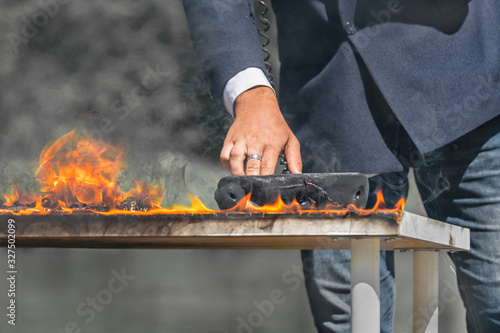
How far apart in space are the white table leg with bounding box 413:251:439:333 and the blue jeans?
0.15 meters

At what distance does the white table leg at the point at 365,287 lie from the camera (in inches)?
34.1

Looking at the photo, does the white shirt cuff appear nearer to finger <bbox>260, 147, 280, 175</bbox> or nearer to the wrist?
the wrist

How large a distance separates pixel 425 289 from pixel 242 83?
0.49 metres

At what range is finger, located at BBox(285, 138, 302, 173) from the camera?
1.15 meters

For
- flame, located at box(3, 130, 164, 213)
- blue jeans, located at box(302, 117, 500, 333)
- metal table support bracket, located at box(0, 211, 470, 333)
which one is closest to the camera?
metal table support bracket, located at box(0, 211, 470, 333)

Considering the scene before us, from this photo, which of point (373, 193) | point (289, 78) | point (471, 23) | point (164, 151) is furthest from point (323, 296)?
point (164, 151)

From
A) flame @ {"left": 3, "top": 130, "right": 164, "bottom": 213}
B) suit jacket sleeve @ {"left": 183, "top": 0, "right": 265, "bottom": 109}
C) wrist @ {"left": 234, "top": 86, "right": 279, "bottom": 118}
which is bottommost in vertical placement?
flame @ {"left": 3, "top": 130, "right": 164, "bottom": 213}

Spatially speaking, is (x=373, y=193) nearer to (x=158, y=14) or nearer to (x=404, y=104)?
(x=404, y=104)

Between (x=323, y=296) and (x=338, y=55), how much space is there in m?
0.49

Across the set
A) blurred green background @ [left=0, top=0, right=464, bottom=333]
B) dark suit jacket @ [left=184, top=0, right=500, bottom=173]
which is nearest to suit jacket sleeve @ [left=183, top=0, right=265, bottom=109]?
dark suit jacket @ [left=184, top=0, right=500, bottom=173]

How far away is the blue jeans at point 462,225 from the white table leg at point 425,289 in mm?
146

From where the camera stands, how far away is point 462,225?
1363 millimetres

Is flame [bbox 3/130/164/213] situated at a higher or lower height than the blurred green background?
lower

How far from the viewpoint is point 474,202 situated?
1341 millimetres
